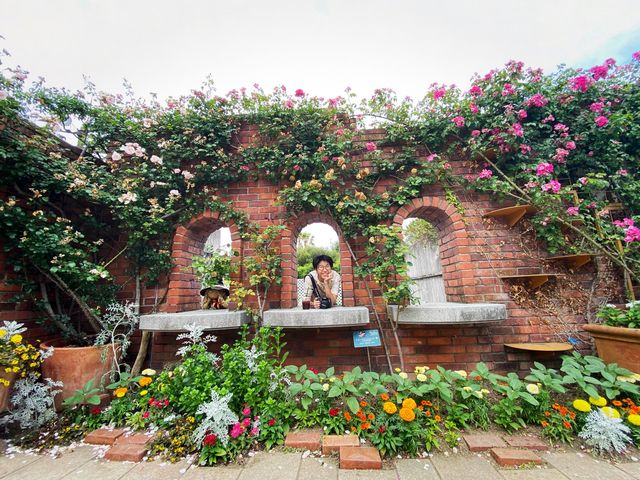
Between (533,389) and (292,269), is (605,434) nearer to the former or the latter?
(533,389)

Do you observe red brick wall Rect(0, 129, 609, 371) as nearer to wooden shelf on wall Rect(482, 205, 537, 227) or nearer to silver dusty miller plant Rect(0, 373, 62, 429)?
wooden shelf on wall Rect(482, 205, 537, 227)

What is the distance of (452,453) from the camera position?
1.79 meters

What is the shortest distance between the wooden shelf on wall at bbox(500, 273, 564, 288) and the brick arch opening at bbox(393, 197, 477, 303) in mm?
446

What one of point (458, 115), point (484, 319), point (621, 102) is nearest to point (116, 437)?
point (484, 319)

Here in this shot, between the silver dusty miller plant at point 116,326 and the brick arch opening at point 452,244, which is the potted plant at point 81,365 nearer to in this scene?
the silver dusty miller plant at point 116,326

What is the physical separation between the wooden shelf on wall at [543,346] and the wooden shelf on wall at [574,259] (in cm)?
92

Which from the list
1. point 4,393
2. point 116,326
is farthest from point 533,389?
point 4,393

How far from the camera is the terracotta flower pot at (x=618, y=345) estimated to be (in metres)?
2.24

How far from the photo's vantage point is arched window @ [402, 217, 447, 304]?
4.71 meters

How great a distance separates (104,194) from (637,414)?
17.1 ft

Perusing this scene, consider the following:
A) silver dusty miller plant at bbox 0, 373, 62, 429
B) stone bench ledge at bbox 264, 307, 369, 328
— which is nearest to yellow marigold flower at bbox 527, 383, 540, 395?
stone bench ledge at bbox 264, 307, 369, 328

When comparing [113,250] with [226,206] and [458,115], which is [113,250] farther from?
[458,115]

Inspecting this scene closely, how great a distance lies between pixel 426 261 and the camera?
5.41 m

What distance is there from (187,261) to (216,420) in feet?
6.51
